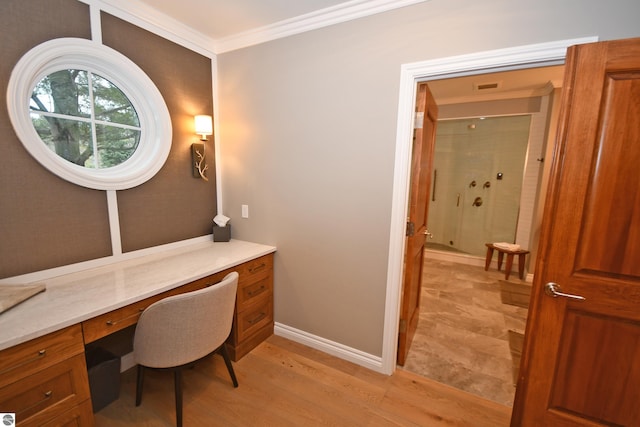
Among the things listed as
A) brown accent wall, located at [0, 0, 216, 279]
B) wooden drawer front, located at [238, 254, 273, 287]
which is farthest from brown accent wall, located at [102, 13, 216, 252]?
wooden drawer front, located at [238, 254, 273, 287]

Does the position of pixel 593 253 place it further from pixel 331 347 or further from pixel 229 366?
pixel 229 366

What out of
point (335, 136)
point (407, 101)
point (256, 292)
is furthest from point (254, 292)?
point (407, 101)

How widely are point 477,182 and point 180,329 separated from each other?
4.72 metres

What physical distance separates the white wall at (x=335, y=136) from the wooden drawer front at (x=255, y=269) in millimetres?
107

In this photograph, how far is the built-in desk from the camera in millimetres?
1033

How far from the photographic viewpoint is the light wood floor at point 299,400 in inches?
62.0

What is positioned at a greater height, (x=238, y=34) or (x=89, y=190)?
(x=238, y=34)

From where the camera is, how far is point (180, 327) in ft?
4.47

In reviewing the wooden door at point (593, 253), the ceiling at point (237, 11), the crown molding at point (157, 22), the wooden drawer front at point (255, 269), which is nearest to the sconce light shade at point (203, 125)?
the crown molding at point (157, 22)

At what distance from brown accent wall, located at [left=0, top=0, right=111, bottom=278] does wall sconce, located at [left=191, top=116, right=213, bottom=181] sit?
77 centimetres

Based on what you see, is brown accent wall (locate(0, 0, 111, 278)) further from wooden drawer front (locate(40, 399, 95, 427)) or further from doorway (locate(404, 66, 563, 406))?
doorway (locate(404, 66, 563, 406))

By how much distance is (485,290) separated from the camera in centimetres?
341

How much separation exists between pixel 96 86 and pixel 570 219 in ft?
9.40

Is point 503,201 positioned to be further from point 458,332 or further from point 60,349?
point 60,349
